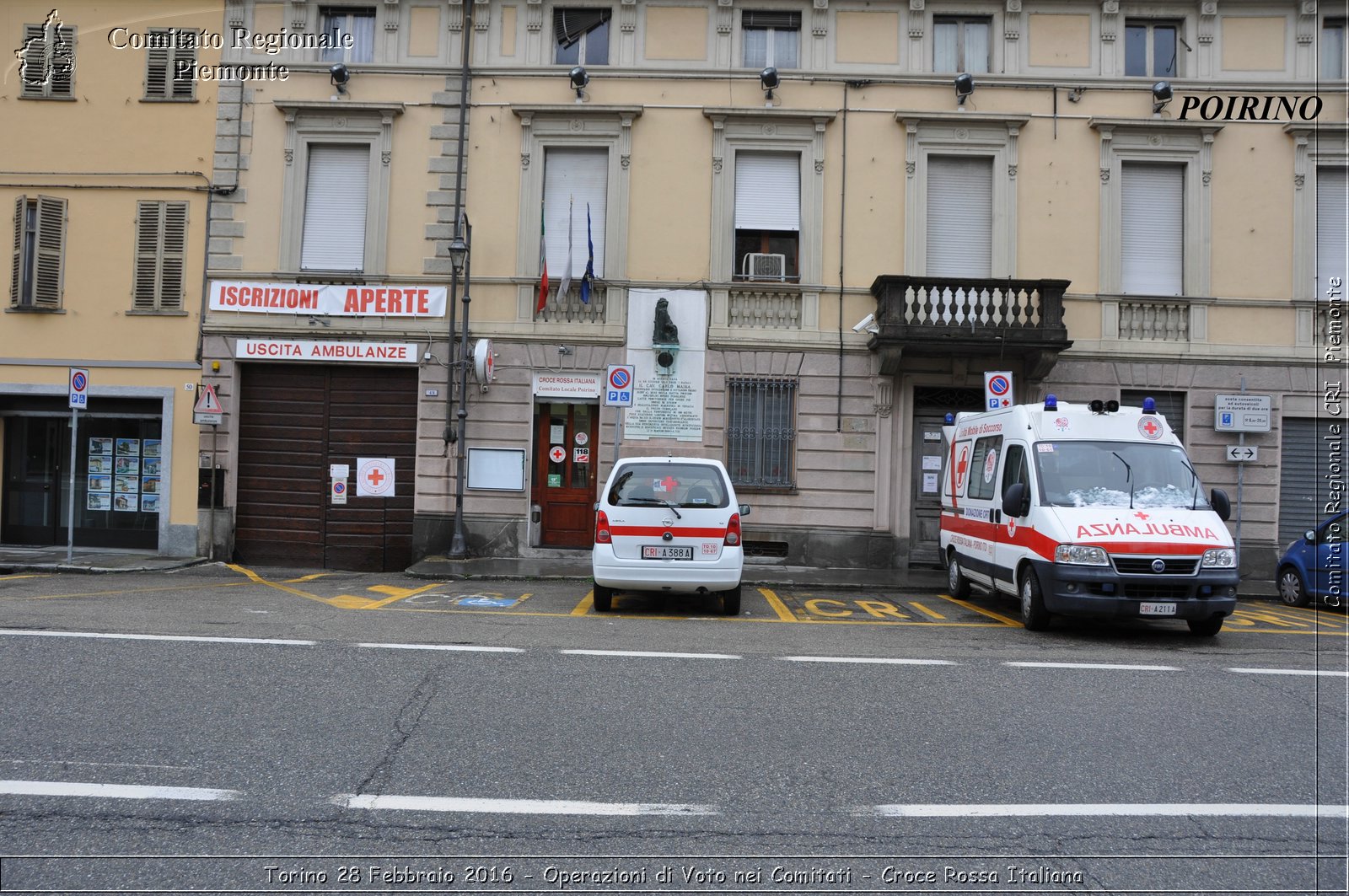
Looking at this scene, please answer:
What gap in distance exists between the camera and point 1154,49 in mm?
16719

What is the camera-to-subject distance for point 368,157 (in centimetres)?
1698

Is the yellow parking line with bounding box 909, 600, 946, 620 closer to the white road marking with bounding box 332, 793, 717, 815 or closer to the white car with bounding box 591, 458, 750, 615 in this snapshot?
the white car with bounding box 591, 458, 750, 615

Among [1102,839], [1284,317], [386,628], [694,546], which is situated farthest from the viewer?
[1284,317]

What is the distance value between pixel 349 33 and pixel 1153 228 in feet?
50.8

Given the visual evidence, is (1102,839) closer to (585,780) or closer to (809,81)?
(585,780)

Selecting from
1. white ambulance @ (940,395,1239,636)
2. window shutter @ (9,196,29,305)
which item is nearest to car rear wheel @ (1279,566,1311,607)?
white ambulance @ (940,395,1239,636)

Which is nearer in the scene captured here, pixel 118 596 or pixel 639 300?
pixel 118 596

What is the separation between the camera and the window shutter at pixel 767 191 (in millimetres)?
16750

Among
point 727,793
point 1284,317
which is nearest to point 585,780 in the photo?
point 727,793

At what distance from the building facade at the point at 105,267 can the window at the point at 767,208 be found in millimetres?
9844

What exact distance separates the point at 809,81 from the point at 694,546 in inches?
409

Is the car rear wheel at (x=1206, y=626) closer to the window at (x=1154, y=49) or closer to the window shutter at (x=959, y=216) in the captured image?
the window shutter at (x=959, y=216)

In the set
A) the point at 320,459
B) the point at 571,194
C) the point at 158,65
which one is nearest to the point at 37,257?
the point at 158,65

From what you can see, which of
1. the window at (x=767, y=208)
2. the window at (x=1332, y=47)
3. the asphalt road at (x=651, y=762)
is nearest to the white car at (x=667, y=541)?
the asphalt road at (x=651, y=762)
